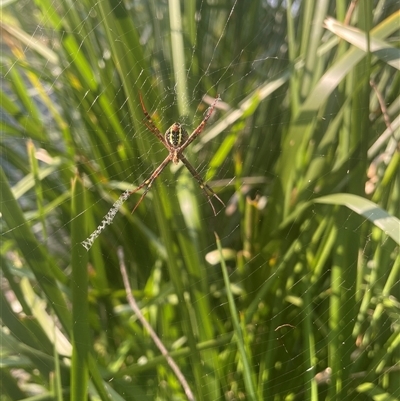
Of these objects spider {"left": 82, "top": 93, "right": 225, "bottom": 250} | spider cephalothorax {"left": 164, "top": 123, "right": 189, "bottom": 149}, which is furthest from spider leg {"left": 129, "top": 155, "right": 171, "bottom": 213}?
spider cephalothorax {"left": 164, "top": 123, "right": 189, "bottom": 149}

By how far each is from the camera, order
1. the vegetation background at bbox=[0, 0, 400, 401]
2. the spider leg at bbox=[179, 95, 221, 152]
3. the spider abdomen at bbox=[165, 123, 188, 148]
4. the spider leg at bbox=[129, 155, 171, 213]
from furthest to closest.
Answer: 1. the spider abdomen at bbox=[165, 123, 188, 148]
2. the spider leg at bbox=[179, 95, 221, 152]
3. the spider leg at bbox=[129, 155, 171, 213]
4. the vegetation background at bbox=[0, 0, 400, 401]

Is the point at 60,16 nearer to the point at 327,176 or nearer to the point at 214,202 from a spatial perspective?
the point at 214,202

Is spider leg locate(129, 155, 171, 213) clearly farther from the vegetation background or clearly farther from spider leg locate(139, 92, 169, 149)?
spider leg locate(139, 92, 169, 149)

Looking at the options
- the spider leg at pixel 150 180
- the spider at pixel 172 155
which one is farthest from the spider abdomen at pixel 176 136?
the spider leg at pixel 150 180

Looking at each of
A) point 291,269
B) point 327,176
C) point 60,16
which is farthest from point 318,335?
point 60,16

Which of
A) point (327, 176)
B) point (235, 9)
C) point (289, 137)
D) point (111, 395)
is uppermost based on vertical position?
point (235, 9)

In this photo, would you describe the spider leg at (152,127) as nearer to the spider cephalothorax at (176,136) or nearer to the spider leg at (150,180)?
the spider cephalothorax at (176,136)

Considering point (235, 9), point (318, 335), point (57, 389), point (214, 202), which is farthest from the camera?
point (235, 9)
